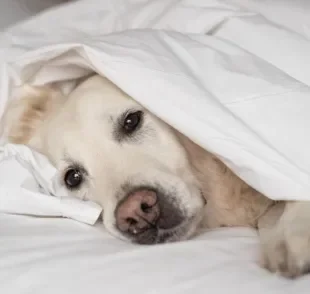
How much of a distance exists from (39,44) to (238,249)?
3.00ft

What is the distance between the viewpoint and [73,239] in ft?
3.70

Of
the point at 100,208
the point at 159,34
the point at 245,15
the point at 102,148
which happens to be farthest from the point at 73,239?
the point at 245,15

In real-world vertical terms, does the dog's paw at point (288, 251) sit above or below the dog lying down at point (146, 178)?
above

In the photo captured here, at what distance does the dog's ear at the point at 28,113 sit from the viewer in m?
1.57

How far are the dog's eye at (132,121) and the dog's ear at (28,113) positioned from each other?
0.29m

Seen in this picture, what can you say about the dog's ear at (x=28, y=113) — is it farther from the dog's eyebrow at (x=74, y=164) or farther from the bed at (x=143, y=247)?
the dog's eyebrow at (x=74, y=164)

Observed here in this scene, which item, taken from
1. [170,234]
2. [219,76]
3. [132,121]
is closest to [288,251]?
[170,234]

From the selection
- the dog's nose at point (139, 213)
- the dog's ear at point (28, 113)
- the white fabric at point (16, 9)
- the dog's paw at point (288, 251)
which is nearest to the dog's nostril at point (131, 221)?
the dog's nose at point (139, 213)

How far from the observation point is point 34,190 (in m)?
1.33

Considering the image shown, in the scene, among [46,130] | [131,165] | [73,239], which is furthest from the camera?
[46,130]

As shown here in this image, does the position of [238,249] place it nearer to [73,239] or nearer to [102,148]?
[73,239]

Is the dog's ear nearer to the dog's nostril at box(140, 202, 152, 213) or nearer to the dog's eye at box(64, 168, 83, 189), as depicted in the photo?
the dog's eye at box(64, 168, 83, 189)

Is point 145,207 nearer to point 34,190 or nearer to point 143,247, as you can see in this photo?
point 143,247

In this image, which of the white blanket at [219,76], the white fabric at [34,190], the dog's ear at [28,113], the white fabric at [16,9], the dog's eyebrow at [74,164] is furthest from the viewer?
the white fabric at [16,9]
